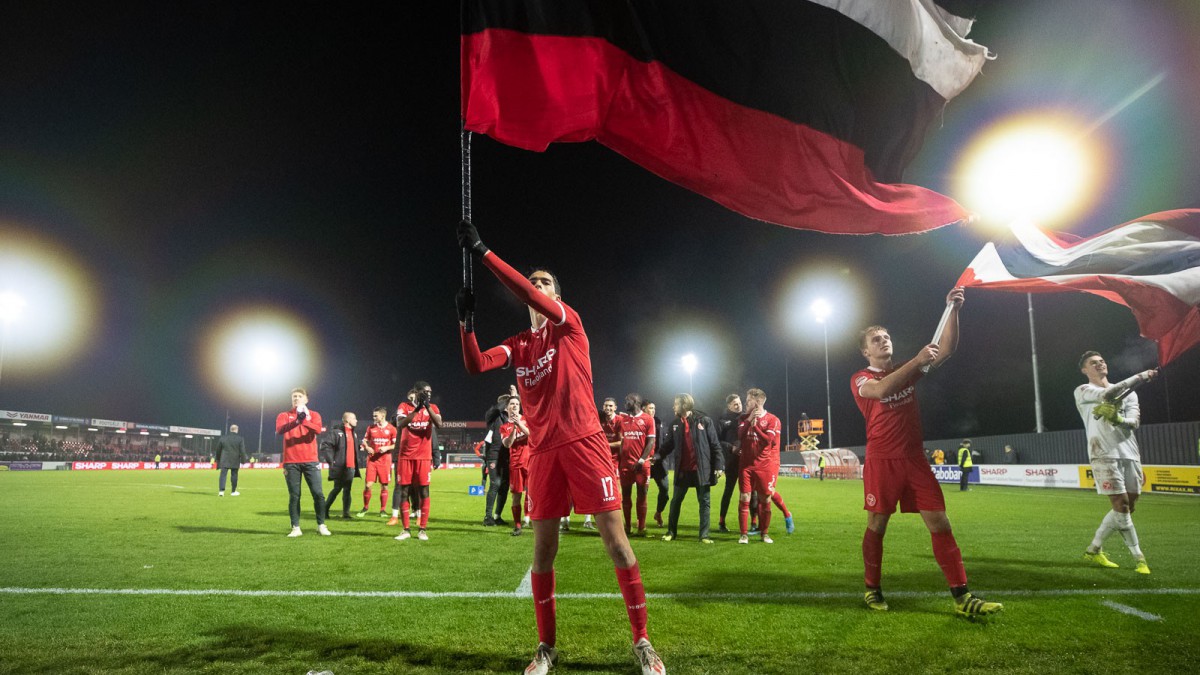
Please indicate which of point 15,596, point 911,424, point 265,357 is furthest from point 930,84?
point 265,357

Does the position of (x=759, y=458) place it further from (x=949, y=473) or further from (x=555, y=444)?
(x=949, y=473)

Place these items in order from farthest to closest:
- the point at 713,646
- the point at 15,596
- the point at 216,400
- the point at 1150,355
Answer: the point at 216,400 < the point at 1150,355 < the point at 15,596 < the point at 713,646

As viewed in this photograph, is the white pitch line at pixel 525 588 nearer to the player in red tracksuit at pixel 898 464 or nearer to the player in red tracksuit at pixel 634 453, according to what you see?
the player in red tracksuit at pixel 898 464

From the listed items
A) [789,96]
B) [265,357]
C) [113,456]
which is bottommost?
[113,456]

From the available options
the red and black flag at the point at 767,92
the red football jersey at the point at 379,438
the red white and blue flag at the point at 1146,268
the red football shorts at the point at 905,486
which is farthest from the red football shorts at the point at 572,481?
the red football jersey at the point at 379,438

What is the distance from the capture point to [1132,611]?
18.0 ft

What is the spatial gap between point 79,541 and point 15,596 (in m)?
4.40

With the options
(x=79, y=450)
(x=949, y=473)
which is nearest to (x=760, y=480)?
(x=949, y=473)

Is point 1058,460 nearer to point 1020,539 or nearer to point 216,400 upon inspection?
point 1020,539

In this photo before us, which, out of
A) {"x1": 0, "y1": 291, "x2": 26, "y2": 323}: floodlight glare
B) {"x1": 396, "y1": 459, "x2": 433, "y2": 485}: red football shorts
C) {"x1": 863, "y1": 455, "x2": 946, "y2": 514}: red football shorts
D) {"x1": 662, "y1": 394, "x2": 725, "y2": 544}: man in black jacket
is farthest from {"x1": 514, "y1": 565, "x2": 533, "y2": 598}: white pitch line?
{"x1": 0, "y1": 291, "x2": 26, "y2": 323}: floodlight glare

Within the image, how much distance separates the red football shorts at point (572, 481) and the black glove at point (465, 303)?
1051 millimetres

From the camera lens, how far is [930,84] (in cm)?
536

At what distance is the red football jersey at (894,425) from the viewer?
5637 mm

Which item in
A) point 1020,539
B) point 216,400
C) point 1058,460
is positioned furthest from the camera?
point 216,400
